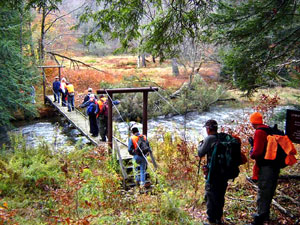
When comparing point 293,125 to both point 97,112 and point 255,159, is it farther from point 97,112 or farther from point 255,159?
point 97,112

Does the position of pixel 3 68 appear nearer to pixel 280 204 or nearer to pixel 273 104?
pixel 273 104

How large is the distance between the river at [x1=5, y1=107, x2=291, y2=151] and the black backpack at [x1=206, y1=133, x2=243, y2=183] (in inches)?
298

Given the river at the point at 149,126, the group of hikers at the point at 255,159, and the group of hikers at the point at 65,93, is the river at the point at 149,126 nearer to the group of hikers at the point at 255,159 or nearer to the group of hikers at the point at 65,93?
the group of hikers at the point at 65,93

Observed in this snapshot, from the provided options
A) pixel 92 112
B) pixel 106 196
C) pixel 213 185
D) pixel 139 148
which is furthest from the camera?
pixel 92 112

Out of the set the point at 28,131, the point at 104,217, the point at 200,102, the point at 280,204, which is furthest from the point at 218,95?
the point at 104,217

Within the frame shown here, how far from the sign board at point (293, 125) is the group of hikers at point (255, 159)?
3.35ft

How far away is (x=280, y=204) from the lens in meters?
4.68

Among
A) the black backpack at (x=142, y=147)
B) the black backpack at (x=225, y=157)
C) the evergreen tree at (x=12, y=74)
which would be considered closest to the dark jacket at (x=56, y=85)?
the evergreen tree at (x=12, y=74)

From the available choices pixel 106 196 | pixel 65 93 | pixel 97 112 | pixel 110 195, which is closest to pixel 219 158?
pixel 110 195

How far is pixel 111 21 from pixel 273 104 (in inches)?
178

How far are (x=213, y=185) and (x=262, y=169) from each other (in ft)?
2.18

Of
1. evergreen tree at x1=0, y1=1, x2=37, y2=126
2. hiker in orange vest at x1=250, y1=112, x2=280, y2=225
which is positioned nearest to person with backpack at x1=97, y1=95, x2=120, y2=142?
hiker in orange vest at x1=250, y1=112, x2=280, y2=225

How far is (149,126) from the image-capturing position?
15.0m

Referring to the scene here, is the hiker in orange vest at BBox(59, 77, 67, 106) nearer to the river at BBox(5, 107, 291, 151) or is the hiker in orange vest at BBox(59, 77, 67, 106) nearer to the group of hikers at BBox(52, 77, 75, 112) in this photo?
the group of hikers at BBox(52, 77, 75, 112)
